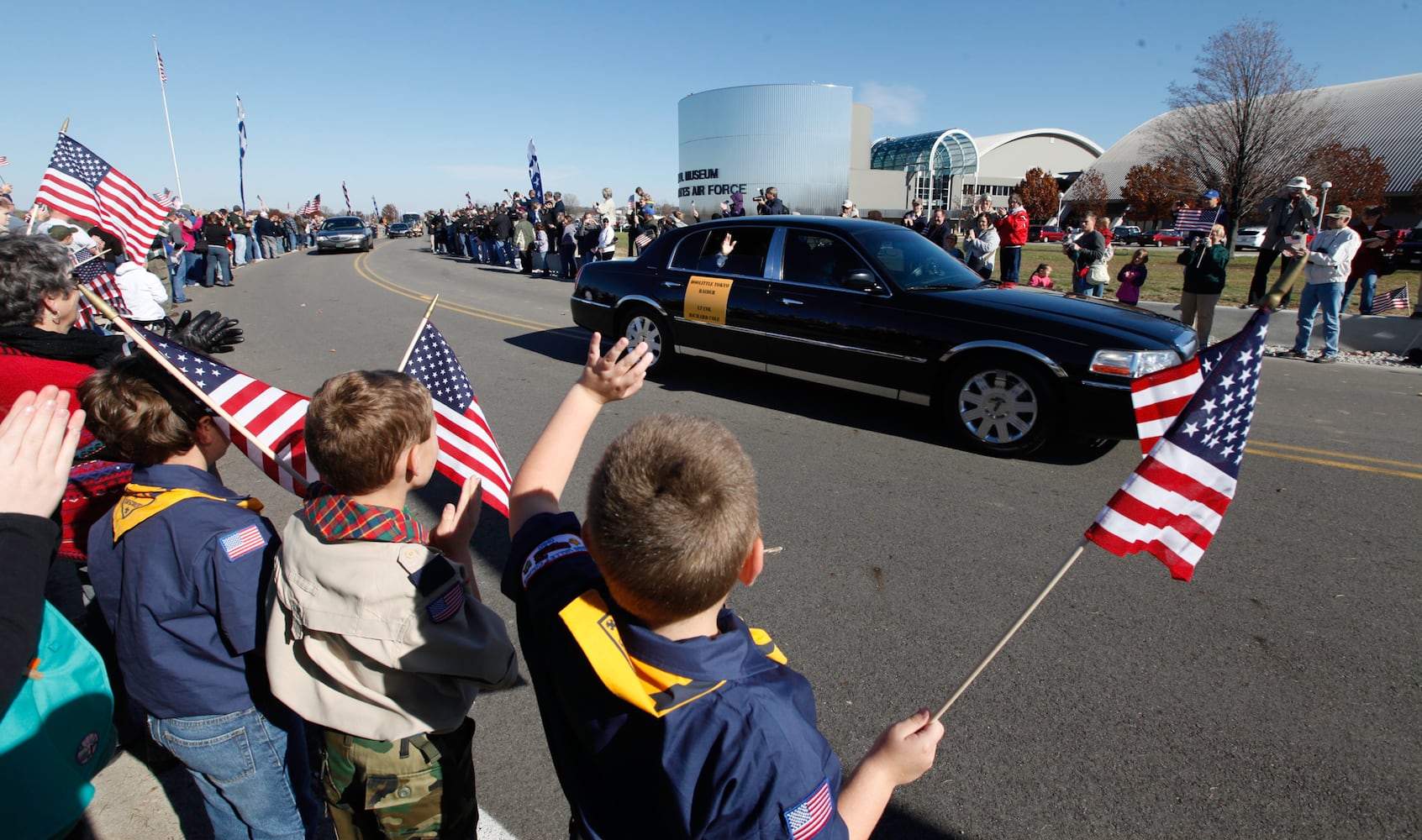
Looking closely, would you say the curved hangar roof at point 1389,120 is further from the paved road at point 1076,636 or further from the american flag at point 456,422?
the american flag at point 456,422

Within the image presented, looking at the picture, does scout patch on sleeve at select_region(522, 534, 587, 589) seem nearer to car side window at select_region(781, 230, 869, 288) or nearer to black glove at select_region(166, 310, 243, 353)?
black glove at select_region(166, 310, 243, 353)

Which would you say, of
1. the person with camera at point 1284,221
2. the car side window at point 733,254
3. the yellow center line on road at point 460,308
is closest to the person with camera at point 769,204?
the yellow center line on road at point 460,308

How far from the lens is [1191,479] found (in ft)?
6.42

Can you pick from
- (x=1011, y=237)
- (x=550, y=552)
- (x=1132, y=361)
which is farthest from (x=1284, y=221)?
(x=550, y=552)

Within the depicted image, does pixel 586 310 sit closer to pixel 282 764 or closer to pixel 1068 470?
pixel 1068 470

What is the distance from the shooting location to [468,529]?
5.70 ft

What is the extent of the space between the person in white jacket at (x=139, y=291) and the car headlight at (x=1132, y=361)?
660 centimetres

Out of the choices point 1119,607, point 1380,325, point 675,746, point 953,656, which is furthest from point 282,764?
point 1380,325

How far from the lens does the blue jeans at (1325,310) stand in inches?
351

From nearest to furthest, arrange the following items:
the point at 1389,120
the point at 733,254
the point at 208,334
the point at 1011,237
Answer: the point at 208,334, the point at 733,254, the point at 1011,237, the point at 1389,120

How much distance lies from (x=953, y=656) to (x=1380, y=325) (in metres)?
10.6

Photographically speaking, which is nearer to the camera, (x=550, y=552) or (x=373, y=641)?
(x=550, y=552)

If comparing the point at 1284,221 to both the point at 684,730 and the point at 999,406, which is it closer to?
the point at 999,406

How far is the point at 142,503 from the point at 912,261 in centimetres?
583
